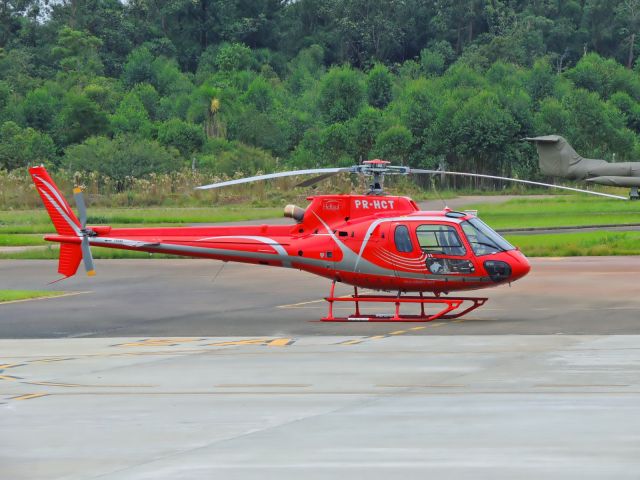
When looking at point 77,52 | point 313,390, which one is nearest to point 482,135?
point 77,52

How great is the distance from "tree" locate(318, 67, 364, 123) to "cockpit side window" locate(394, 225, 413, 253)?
6558 cm

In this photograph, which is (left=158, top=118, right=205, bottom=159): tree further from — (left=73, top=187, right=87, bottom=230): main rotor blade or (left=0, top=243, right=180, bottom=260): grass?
(left=73, top=187, right=87, bottom=230): main rotor blade

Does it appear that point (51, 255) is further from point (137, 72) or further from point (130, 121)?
point (137, 72)

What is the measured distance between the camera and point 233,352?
19266 millimetres

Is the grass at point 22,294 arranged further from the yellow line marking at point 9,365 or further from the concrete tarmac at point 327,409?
the yellow line marking at point 9,365

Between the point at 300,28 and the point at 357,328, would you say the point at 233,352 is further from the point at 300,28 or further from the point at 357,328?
the point at 300,28

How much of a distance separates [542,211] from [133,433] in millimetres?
47438

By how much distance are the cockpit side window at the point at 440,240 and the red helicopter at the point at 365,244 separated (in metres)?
0.02

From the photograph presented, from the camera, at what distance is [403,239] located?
23391 mm

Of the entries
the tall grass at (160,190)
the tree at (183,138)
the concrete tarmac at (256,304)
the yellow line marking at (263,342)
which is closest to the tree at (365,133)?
the tall grass at (160,190)

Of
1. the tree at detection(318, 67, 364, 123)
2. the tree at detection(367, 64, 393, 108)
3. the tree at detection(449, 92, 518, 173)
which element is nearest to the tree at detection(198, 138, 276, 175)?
the tree at detection(318, 67, 364, 123)

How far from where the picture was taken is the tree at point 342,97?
89.1 m

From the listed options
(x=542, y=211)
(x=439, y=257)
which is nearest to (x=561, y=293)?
(x=439, y=257)

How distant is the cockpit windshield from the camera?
23.0m
